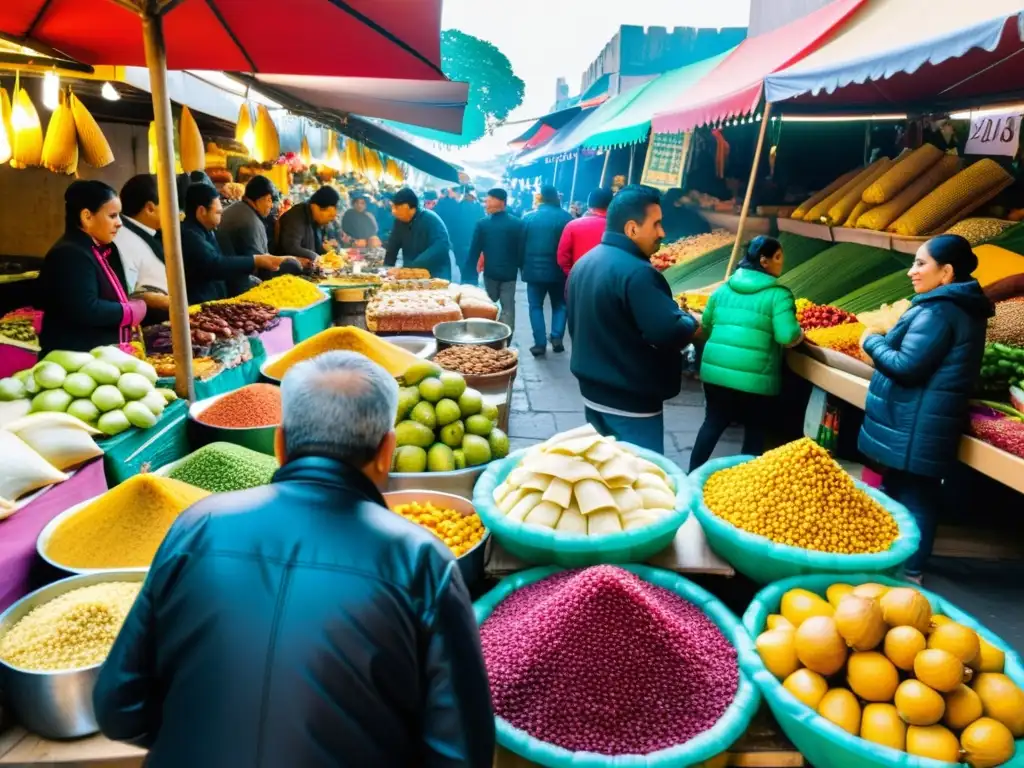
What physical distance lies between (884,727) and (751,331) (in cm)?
290

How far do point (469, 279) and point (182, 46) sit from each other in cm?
548

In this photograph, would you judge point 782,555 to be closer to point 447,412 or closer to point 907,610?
point 907,610

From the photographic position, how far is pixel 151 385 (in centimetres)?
288

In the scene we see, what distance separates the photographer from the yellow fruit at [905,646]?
5.38 ft

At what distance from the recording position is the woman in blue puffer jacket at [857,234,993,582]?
3.28m

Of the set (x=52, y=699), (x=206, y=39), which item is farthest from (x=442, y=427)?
(x=206, y=39)

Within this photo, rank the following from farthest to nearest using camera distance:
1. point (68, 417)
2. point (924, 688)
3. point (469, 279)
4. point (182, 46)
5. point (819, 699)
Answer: point (469, 279)
point (182, 46)
point (68, 417)
point (819, 699)
point (924, 688)

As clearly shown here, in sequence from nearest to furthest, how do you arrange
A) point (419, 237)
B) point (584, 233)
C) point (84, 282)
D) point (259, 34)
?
1. point (84, 282)
2. point (259, 34)
3. point (584, 233)
4. point (419, 237)

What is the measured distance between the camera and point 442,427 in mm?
2945

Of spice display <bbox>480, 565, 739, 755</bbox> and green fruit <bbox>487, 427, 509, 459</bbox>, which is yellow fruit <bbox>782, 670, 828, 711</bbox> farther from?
green fruit <bbox>487, 427, 509, 459</bbox>

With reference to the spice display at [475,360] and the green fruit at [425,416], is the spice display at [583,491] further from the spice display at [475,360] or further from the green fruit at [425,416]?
the spice display at [475,360]

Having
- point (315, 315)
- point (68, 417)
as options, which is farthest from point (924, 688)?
point (315, 315)

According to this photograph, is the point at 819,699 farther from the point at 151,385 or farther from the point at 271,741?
the point at 151,385

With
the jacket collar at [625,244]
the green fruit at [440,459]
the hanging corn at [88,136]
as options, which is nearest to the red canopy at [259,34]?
the hanging corn at [88,136]
